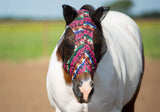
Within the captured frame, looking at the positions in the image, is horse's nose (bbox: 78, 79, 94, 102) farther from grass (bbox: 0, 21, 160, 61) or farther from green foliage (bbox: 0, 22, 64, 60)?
grass (bbox: 0, 21, 160, 61)

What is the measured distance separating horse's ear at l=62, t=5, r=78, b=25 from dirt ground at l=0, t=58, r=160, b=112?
4.09 meters

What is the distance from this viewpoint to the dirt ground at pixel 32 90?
6180mm

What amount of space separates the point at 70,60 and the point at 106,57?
1.74 ft

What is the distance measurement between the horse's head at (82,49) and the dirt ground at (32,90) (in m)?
4.03

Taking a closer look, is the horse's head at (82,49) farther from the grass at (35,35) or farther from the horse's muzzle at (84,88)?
the grass at (35,35)

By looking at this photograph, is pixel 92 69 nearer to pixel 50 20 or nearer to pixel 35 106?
pixel 35 106

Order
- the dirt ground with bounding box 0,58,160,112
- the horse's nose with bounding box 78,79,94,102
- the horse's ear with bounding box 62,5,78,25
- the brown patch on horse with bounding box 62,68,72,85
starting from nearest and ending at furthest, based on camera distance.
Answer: the horse's nose with bounding box 78,79,94,102 → the horse's ear with bounding box 62,5,78,25 → the brown patch on horse with bounding box 62,68,72,85 → the dirt ground with bounding box 0,58,160,112

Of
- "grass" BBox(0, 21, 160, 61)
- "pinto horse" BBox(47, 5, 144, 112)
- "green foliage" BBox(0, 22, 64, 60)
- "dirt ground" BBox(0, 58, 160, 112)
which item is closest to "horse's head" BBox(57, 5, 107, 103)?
"pinto horse" BBox(47, 5, 144, 112)

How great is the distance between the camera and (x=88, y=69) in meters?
1.92

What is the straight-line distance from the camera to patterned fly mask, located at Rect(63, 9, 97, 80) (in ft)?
6.36

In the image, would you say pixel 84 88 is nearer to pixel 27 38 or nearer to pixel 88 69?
pixel 88 69

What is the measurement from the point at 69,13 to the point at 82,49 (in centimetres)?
40

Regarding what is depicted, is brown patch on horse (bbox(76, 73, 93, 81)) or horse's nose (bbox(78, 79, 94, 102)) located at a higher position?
brown patch on horse (bbox(76, 73, 93, 81))

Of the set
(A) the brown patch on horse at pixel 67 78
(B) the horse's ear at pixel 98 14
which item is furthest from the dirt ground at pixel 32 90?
(B) the horse's ear at pixel 98 14
